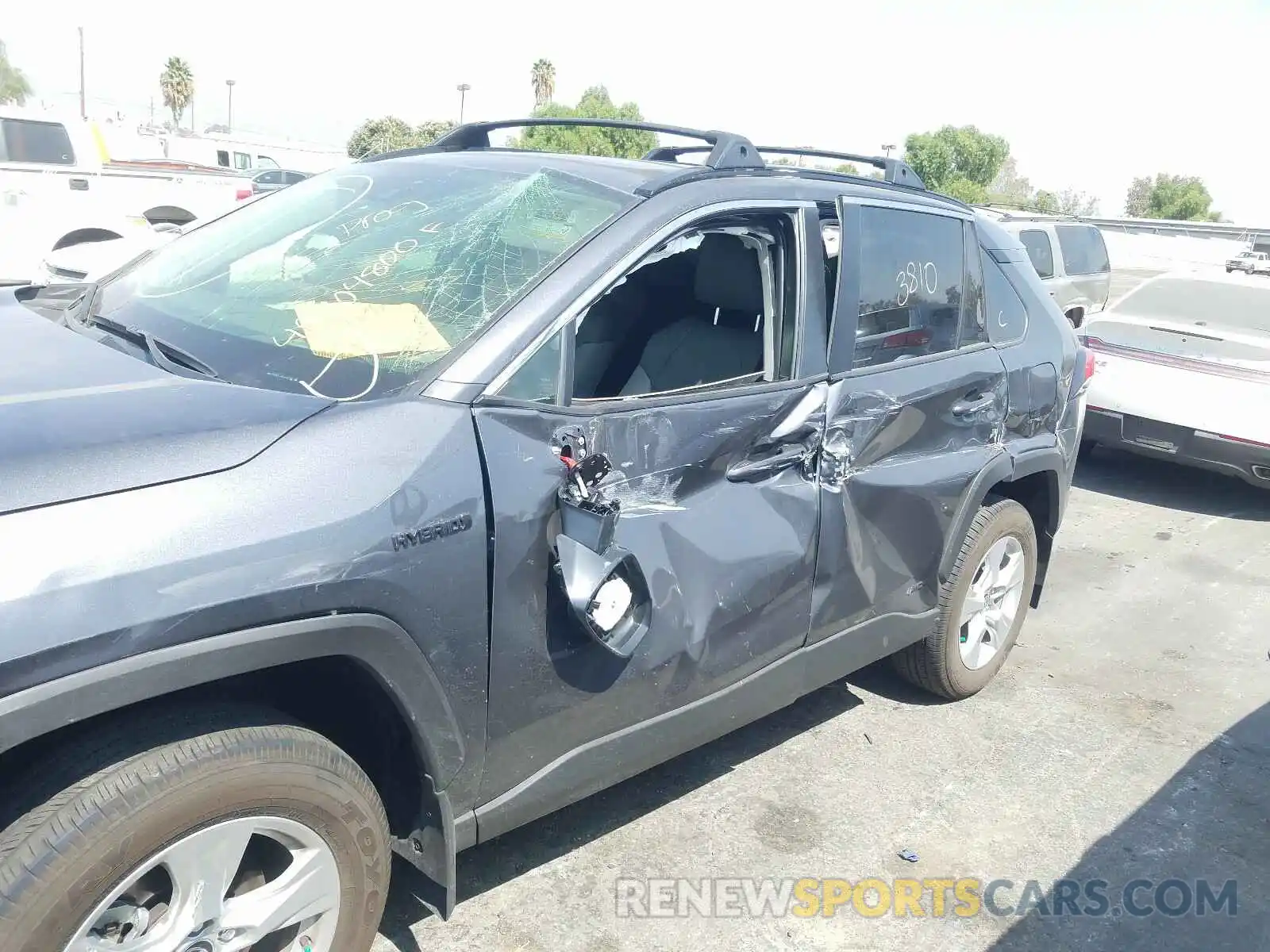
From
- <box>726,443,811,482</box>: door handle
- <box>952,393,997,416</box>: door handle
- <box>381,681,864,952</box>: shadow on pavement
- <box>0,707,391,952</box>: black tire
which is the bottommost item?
<box>381,681,864,952</box>: shadow on pavement

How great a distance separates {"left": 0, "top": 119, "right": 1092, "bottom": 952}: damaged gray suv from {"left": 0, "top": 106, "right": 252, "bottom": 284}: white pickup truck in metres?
7.27

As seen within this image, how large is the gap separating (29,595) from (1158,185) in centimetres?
8278

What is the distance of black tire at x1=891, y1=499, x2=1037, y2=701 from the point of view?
3824 mm

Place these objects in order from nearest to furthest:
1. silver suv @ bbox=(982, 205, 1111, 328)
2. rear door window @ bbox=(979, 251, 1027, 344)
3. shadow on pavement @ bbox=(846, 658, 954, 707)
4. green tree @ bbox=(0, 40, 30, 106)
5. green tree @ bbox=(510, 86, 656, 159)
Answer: rear door window @ bbox=(979, 251, 1027, 344) → shadow on pavement @ bbox=(846, 658, 954, 707) → green tree @ bbox=(510, 86, 656, 159) → silver suv @ bbox=(982, 205, 1111, 328) → green tree @ bbox=(0, 40, 30, 106)

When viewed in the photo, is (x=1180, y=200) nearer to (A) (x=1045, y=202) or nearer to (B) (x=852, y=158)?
(A) (x=1045, y=202)

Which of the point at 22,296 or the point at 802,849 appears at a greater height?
the point at 22,296

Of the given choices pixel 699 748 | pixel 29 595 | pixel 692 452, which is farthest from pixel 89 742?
pixel 699 748

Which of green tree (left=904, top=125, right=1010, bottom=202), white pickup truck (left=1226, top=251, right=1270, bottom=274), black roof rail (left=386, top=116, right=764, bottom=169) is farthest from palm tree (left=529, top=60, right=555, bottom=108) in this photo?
black roof rail (left=386, top=116, right=764, bottom=169)

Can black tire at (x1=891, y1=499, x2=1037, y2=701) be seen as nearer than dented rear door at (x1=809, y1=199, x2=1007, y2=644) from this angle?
No

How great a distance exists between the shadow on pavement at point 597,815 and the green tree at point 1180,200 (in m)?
72.5

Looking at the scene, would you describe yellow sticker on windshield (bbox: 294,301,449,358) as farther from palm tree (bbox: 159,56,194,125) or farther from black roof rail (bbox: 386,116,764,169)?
palm tree (bbox: 159,56,194,125)

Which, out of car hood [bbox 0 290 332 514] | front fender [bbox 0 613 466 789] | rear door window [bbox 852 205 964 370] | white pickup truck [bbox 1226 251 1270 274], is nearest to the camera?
front fender [bbox 0 613 466 789]

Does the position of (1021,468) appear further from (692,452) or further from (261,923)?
(261,923)

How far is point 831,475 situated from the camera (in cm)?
308
